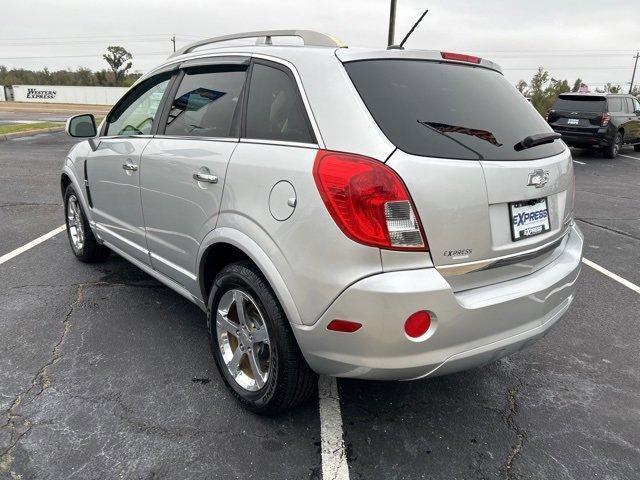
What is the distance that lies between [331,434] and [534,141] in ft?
5.57

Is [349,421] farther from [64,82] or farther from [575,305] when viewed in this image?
[64,82]

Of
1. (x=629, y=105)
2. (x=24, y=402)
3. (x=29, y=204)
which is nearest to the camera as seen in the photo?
(x=24, y=402)

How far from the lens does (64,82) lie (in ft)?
214

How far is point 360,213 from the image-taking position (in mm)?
1943

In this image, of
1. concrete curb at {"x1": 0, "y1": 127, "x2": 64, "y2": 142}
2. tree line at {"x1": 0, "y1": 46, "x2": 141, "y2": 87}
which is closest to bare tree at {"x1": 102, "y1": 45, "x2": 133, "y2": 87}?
tree line at {"x1": 0, "y1": 46, "x2": 141, "y2": 87}

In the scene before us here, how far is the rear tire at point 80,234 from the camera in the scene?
4.45 m

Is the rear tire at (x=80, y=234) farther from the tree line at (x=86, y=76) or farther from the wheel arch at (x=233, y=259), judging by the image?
the tree line at (x=86, y=76)

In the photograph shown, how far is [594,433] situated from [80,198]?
4064 millimetres

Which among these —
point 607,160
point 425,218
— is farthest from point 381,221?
point 607,160

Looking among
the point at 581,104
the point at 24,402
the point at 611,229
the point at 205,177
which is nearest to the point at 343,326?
the point at 205,177

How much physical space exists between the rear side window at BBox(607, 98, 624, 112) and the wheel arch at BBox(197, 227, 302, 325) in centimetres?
1388

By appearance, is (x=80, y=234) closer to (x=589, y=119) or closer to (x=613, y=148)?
(x=589, y=119)

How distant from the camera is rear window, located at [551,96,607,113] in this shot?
43.3 ft

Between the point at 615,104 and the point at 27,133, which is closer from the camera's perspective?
the point at 615,104
